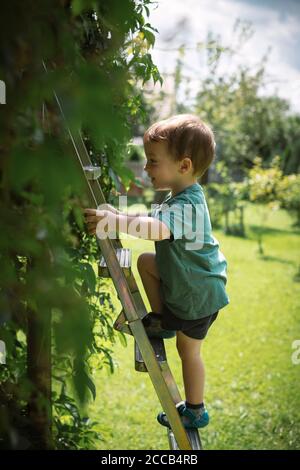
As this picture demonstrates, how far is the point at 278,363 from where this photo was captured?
5312 millimetres

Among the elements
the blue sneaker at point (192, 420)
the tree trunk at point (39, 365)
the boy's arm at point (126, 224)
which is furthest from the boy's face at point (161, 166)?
the blue sneaker at point (192, 420)

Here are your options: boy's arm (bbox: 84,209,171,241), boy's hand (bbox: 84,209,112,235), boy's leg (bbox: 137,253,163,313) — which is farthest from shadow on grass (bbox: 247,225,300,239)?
boy's hand (bbox: 84,209,112,235)

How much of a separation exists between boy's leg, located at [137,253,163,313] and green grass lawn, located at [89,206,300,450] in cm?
73

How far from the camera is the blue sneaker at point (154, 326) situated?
2375 millimetres

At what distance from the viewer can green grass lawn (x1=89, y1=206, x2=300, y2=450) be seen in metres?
3.92

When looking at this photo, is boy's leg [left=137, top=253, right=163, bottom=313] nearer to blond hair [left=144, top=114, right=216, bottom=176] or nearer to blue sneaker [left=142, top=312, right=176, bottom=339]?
blue sneaker [left=142, top=312, right=176, bottom=339]

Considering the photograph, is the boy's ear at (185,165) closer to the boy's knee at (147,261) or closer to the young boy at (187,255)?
the young boy at (187,255)

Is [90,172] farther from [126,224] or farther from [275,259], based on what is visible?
[275,259]

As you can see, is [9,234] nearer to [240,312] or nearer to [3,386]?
[3,386]

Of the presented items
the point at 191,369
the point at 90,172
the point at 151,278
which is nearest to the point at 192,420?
the point at 191,369

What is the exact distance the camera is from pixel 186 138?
2.22m

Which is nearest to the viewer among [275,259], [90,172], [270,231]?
[90,172]

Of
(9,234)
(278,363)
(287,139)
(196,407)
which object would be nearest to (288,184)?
(278,363)

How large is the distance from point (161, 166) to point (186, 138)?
0.54ft
